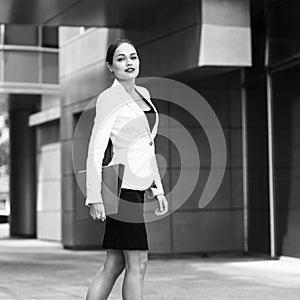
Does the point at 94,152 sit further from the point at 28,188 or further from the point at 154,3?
the point at 28,188

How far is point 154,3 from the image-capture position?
13.4 metres

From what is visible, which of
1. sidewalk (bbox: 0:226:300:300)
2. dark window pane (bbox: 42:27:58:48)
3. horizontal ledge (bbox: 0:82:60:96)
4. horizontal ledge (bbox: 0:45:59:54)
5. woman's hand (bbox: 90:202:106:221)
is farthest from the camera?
dark window pane (bbox: 42:27:58:48)

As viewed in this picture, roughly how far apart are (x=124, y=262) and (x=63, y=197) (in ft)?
43.1

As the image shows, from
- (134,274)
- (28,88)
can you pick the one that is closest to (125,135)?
(134,274)

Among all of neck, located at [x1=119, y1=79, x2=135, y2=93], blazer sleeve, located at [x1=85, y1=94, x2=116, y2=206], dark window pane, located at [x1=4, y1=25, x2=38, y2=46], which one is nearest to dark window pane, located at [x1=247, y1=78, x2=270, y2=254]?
dark window pane, located at [x1=4, y1=25, x2=38, y2=46]

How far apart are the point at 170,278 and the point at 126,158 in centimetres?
603

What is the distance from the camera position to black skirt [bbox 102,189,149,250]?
204 inches

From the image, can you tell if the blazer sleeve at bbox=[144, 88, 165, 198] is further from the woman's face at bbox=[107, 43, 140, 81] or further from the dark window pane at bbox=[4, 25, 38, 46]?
the dark window pane at bbox=[4, 25, 38, 46]

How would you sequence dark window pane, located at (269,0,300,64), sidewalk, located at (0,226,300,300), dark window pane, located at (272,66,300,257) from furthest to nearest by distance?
dark window pane, located at (272,66,300,257), dark window pane, located at (269,0,300,64), sidewalk, located at (0,226,300,300)

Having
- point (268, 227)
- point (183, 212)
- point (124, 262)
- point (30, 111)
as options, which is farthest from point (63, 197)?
point (124, 262)

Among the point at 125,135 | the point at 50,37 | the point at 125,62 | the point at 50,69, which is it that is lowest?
the point at 125,135

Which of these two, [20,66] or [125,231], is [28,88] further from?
[125,231]

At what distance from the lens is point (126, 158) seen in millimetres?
5168

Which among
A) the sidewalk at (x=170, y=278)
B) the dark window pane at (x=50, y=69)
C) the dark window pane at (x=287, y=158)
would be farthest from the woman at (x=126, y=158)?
the dark window pane at (x=50, y=69)
